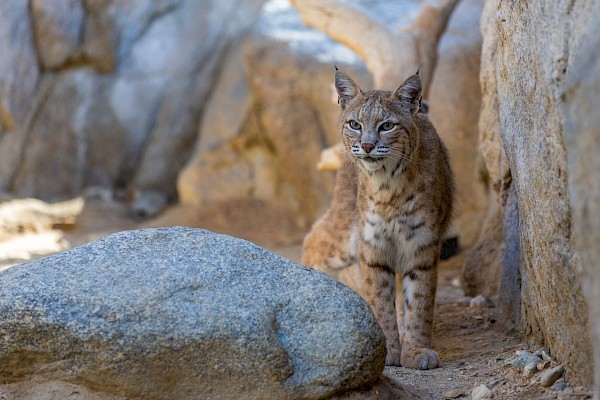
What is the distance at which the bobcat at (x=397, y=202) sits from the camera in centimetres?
522

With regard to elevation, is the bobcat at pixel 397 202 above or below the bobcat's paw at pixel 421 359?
above

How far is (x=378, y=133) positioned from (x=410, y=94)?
1.28 feet

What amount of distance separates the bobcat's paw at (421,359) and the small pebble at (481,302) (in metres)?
1.44

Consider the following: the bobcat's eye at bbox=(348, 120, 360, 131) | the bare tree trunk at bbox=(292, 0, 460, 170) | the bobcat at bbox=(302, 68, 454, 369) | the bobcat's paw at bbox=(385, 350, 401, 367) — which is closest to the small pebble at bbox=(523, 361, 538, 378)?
the bobcat at bbox=(302, 68, 454, 369)

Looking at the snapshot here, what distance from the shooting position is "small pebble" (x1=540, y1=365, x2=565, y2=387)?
3949 millimetres

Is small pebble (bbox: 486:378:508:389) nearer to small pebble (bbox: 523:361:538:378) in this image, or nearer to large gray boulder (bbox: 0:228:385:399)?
small pebble (bbox: 523:361:538:378)

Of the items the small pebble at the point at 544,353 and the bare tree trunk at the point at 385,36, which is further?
the bare tree trunk at the point at 385,36

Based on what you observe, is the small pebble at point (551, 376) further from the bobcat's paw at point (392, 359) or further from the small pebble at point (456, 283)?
the small pebble at point (456, 283)

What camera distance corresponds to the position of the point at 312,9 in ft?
28.4

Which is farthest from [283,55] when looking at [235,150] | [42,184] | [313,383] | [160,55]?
[313,383]

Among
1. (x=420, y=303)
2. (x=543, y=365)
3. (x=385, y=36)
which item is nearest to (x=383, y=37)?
(x=385, y=36)

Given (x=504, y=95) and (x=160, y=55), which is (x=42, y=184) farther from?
(x=504, y=95)

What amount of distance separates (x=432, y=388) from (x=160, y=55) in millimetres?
9317

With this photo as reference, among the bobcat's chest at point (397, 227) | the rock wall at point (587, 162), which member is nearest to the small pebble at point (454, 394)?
the bobcat's chest at point (397, 227)
